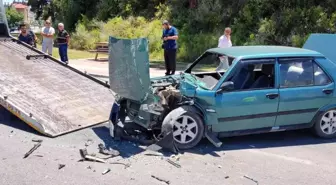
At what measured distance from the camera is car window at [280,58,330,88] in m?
6.08

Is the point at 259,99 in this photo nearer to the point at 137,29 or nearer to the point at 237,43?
the point at 237,43

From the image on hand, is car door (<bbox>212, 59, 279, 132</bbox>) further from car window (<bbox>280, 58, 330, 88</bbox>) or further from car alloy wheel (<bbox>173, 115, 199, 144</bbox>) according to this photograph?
car alloy wheel (<bbox>173, 115, 199, 144</bbox>)

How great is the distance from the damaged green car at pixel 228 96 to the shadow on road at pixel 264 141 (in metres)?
0.15

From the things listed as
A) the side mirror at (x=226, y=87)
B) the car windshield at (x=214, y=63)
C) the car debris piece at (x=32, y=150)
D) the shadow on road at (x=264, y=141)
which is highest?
the car windshield at (x=214, y=63)

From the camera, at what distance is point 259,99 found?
588 centimetres

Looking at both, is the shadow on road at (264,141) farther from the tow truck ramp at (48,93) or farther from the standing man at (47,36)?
the standing man at (47,36)

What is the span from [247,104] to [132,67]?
69.5 inches

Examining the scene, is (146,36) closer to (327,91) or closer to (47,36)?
(47,36)

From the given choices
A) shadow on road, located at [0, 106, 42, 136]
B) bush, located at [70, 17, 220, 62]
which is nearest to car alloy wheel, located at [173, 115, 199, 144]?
shadow on road, located at [0, 106, 42, 136]

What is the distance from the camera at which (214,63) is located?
6.81 metres

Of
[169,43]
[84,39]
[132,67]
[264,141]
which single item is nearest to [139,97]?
[132,67]

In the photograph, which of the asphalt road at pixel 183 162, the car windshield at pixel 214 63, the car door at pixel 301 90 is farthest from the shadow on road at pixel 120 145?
the car door at pixel 301 90

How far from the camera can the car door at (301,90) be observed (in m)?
6.05

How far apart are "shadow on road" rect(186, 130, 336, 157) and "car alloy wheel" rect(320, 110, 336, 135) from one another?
0.16 meters
